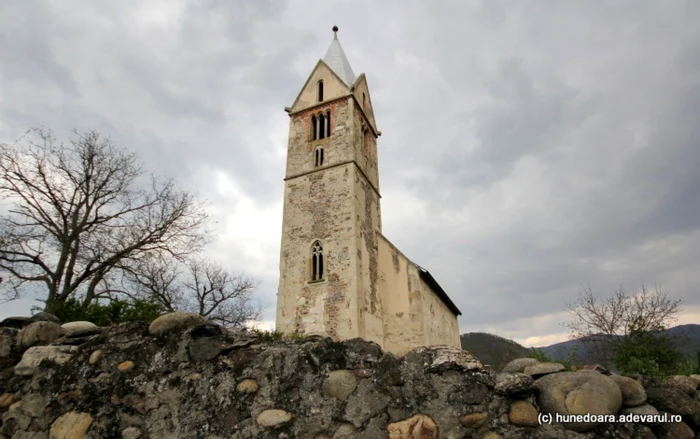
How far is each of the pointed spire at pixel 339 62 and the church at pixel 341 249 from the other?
3.32 feet

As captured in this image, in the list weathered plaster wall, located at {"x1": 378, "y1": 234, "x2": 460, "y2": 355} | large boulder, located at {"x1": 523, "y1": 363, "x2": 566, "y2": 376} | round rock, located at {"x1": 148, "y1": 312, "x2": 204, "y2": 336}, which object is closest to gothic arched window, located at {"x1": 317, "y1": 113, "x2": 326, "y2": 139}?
weathered plaster wall, located at {"x1": 378, "y1": 234, "x2": 460, "y2": 355}

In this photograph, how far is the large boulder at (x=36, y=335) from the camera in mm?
4320

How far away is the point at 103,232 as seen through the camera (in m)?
15.8

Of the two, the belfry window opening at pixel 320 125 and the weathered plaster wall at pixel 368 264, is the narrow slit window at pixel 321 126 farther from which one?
the weathered plaster wall at pixel 368 264

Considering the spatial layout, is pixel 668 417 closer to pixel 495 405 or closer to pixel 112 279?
pixel 495 405

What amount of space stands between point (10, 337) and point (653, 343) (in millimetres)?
14861

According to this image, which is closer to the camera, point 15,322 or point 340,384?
point 340,384

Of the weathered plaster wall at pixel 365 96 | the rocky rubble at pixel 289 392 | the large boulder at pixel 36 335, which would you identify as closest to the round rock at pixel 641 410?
the rocky rubble at pixel 289 392

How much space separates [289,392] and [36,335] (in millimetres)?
3126

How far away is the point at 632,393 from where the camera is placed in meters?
2.88

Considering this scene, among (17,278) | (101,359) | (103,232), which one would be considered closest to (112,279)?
(103,232)

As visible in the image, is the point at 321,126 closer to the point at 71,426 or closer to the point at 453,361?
the point at 71,426

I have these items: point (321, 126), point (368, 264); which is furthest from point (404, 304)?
point (321, 126)

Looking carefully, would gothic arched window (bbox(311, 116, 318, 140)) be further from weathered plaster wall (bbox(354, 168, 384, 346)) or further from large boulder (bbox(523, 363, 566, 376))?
large boulder (bbox(523, 363, 566, 376))
